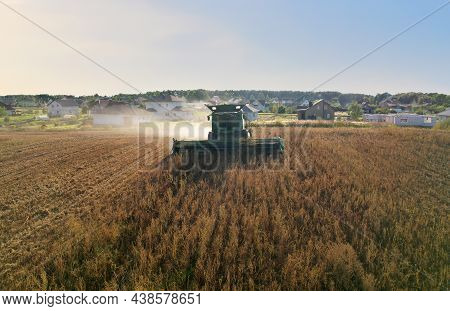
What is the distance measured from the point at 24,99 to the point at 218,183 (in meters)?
155

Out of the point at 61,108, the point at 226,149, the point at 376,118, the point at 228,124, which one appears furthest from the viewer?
the point at 61,108

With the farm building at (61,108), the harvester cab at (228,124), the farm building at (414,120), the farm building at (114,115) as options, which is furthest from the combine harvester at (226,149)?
the farm building at (61,108)

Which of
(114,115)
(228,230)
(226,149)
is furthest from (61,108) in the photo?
(228,230)

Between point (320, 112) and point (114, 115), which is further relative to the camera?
point (320, 112)

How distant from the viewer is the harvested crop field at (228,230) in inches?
192

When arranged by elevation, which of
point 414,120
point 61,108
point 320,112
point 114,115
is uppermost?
point 61,108

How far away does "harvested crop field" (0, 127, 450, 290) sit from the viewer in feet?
16.0

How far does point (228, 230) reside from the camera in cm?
652

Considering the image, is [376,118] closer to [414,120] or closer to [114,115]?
[414,120]

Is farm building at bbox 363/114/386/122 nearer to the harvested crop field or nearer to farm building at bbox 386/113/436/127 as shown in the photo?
farm building at bbox 386/113/436/127

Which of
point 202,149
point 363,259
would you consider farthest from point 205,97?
point 363,259

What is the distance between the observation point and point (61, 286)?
465cm

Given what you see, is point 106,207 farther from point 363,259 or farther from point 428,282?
point 428,282

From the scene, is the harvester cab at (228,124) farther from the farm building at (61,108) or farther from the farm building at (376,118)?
the farm building at (61,108)
